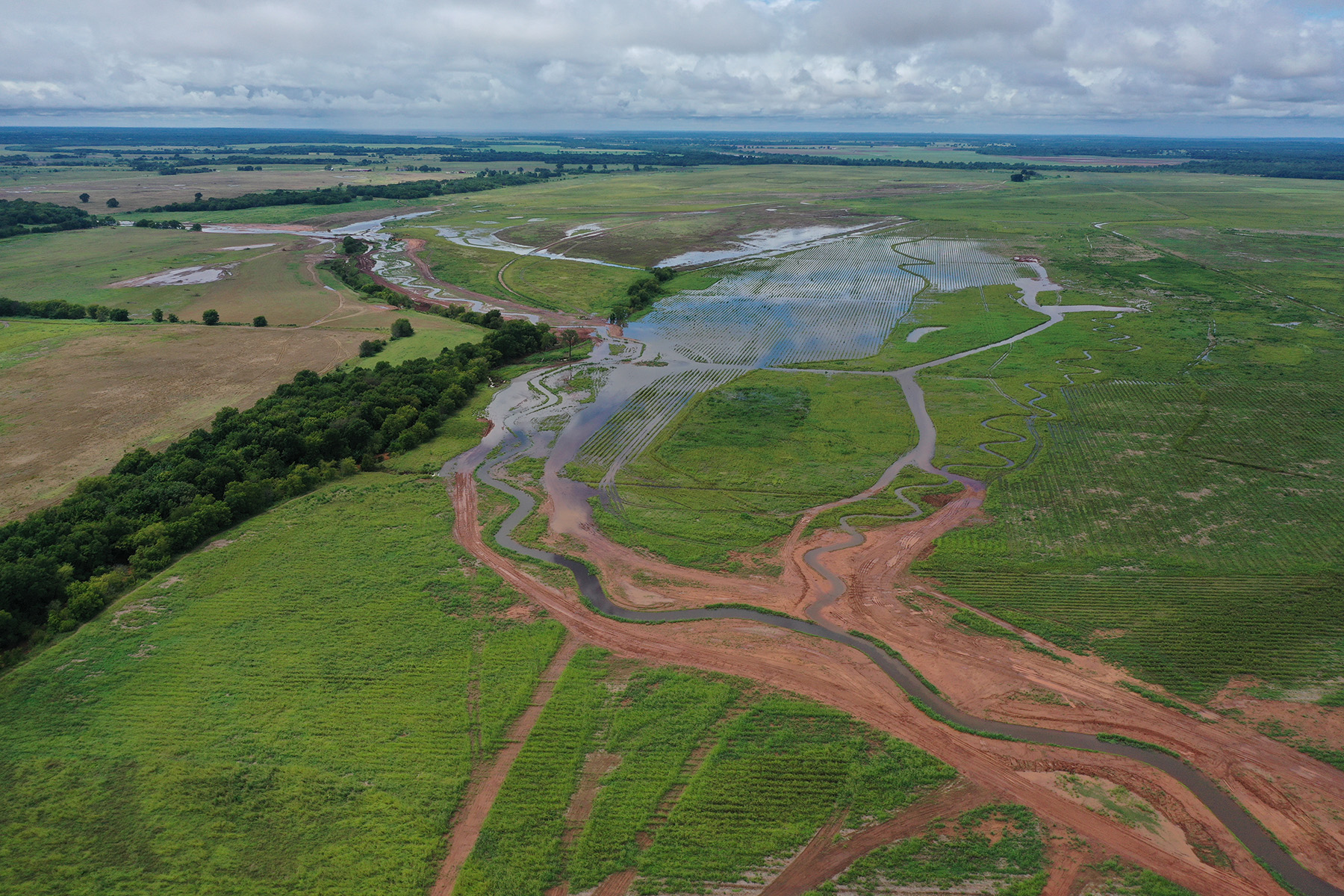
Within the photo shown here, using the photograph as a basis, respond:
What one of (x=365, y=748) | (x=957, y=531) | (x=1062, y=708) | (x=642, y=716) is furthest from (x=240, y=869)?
(x=957, y=531)

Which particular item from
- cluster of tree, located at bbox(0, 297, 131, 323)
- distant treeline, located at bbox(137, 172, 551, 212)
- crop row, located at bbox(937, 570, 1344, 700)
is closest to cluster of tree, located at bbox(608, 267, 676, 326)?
crop row, located at bbox(937, 570, 1344, 700)

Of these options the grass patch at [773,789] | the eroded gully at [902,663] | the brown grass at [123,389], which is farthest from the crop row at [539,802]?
the brown grass at [123,389]

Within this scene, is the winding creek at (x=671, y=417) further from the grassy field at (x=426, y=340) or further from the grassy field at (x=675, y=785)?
the grassy field at (x=426, y=340)

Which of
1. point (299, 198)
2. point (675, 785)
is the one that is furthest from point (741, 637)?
point (299, 198)

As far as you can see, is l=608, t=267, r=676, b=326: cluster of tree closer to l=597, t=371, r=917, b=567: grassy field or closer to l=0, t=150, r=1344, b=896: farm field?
l=0, t=150, r=1344, b=896: farm field

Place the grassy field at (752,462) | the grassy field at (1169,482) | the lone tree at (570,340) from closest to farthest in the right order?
the grassy field at (1169,482) → the grassy field at (752,462) → the lone tree at (570,340)

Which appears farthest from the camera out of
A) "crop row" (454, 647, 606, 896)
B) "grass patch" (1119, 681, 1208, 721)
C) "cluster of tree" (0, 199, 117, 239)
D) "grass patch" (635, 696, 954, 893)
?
"cluster of tree" (0, 199, 117, 239)

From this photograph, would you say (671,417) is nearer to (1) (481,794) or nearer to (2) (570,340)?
(2) (570,340)
